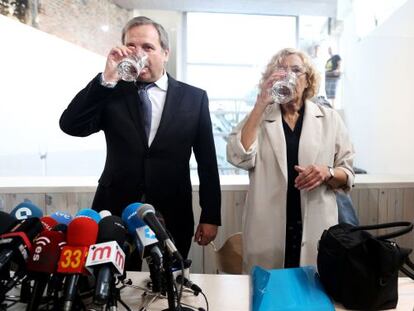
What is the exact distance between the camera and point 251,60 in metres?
6.38

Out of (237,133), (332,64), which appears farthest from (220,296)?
(332,64)

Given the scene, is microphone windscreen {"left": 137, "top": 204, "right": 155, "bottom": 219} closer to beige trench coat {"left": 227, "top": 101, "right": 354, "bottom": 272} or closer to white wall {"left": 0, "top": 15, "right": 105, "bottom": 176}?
beige trench coat {"left": 227, "top": 101, "right": 354, "bottom": 272}

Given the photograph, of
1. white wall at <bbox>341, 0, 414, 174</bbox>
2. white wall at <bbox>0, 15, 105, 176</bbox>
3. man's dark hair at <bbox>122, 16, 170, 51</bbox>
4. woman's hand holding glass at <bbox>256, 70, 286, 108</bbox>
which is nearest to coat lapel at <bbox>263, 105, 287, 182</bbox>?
woman's hand holding glass at <bbox>256, 70, 286, 108</bbox>

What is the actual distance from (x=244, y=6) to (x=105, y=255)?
561 cm

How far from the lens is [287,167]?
51.3 inches

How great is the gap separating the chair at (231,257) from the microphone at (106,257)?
977mm

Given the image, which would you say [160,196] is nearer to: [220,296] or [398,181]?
[220,296]

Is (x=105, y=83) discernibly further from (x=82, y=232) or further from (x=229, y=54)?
(x=229, y=54)

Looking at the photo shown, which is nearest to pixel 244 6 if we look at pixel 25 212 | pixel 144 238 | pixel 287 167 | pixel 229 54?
pixel 229 54

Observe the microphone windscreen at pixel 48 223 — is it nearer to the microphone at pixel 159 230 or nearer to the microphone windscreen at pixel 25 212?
the microphone windscreen at pixel 25 212

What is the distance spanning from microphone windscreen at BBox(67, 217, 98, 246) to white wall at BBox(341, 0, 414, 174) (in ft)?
8.32

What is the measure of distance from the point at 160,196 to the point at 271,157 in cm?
44

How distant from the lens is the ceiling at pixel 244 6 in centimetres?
528

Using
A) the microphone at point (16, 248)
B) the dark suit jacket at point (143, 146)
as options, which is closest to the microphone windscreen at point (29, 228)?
the microphone at point (16, 248)
